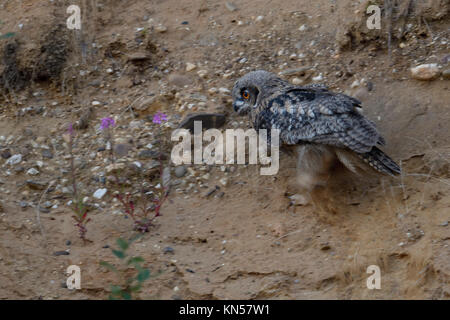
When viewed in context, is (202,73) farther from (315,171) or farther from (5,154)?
(5,154)

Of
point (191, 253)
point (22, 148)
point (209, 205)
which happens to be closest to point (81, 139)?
point (22, 148)

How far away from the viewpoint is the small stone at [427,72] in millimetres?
5129

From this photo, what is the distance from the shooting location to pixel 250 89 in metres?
5.30

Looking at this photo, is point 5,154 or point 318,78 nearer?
point 5,154

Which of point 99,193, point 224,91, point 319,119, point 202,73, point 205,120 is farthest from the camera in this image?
point 202,73

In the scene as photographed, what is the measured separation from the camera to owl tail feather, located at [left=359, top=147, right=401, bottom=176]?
443 cm

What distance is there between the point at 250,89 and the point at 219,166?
2.54ft

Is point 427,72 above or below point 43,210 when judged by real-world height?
above

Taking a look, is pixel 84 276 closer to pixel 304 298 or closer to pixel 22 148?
pixel 304 298

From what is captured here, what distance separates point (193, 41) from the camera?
6.39 m

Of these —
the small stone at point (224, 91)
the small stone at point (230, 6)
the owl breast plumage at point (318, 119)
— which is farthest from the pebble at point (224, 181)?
the small stone at point (230, 6)

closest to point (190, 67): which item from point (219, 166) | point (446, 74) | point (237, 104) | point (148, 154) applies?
point (237, 104)

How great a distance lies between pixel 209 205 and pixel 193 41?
7.52 ft

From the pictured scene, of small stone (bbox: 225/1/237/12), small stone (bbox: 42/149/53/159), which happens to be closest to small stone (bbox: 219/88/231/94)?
small stone (bbox: 225/1/237/12)
